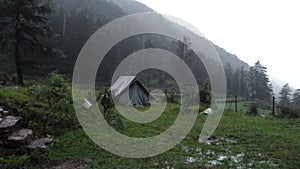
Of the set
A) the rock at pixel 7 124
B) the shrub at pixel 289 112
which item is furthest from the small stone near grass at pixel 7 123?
the shrub at pixel 289 112

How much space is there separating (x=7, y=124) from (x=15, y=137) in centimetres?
47

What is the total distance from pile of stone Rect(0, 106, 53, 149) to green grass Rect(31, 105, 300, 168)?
38cm

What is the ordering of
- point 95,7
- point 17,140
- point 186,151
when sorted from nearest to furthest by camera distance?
point 17,140 → point 186,151 → point 95,7

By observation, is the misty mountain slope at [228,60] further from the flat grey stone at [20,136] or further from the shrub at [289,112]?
the flat grey stone at [20,136]

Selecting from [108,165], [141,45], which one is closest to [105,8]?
[141,45]

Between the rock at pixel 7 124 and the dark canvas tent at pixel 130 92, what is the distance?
30.9ft

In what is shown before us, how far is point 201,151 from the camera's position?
7375mm

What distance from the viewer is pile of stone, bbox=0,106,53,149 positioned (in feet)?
20.9

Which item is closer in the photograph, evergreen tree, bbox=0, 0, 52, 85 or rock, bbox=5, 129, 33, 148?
rock, bbox=5, 129, 33, 148

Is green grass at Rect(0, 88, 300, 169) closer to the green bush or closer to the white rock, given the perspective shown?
the green bush

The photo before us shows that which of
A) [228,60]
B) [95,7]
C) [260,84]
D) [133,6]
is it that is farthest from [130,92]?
[228,60]

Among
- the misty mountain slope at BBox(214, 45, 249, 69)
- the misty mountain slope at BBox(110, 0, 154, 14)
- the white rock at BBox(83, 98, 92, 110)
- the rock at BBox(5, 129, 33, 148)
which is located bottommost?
the rock at BBox(5, 129, 33, 148)

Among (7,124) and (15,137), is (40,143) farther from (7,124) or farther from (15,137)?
(7,124)

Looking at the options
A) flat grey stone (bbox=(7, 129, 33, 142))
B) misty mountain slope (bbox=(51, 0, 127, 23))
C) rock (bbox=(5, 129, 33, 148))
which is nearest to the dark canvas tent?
flat grey stone (bbox=(7, 129, 33, 142))
